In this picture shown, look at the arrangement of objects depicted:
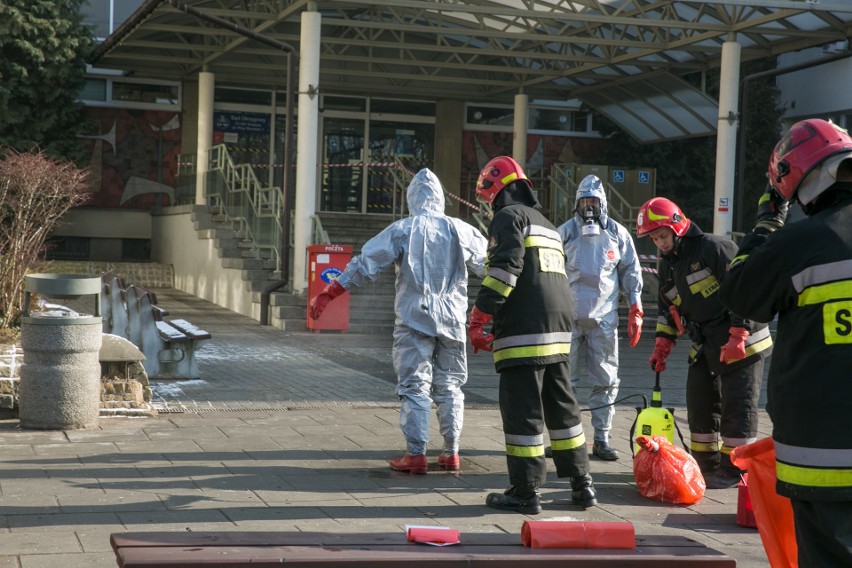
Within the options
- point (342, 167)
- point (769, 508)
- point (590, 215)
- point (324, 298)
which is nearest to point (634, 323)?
point (590, 215)

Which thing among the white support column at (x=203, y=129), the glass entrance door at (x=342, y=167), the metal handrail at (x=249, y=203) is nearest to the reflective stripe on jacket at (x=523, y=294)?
the metal handrail at (x=249, y=203)

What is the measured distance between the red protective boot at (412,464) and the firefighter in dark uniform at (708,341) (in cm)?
179

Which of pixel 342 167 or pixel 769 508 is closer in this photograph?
pixel 769 508

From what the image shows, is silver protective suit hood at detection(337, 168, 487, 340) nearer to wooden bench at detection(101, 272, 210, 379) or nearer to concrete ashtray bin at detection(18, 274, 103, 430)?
concrete ashtray bin at detection(18, 274, 103, 430)

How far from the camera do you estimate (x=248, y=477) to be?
6816mm

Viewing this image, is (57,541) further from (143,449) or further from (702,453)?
(702,453)

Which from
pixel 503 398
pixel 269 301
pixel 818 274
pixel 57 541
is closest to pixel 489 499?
pixel 503 398

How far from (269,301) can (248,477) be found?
33.8ft

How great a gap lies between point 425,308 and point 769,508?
311 centimetres

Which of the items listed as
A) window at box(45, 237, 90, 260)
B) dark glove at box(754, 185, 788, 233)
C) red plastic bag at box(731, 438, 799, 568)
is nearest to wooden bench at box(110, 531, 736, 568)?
red plastic bag at box(731, 438, 799, 568)

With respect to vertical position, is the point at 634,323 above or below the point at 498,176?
below

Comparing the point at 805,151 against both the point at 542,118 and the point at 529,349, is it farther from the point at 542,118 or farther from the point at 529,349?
the point at 542,118

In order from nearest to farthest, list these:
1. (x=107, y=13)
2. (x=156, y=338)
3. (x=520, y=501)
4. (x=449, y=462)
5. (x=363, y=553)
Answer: (x=363, y=553), (x=520, y=501), (x=449, y=462), (x=156, y=338), (x=107, y=13)

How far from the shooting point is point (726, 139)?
1883cm
